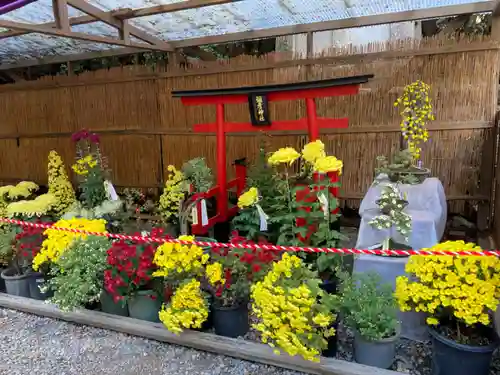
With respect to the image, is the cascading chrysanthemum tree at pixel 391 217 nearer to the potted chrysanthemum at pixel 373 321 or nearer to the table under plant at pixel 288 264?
the table under plant at pixel 288 264

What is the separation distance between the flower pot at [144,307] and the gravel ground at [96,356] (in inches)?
6.3

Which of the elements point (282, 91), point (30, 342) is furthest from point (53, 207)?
point (282, 91)

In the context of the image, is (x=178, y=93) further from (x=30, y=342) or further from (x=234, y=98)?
(x=30, y=342)

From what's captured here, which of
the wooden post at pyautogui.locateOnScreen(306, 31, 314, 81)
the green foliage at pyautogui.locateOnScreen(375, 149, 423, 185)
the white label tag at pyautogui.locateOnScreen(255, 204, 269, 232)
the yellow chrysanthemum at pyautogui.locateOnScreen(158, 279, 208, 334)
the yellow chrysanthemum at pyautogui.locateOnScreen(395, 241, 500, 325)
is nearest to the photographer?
the yellow chrysanthemum at pyautogui.locateOnScreen(395, 241, 500, 325)

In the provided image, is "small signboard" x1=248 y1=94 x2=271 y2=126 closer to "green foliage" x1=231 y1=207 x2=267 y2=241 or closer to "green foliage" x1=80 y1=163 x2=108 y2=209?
"green foliage" x1=231 y1=207 x2=267 y2=241

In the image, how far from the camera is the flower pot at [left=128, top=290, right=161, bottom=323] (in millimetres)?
2736

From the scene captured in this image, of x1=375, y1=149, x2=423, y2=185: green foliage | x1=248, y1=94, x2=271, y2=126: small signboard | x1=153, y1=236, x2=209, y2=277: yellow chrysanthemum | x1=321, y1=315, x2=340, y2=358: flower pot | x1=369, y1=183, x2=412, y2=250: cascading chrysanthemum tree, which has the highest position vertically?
x1=248, y1=94, x2=271, y2=126: small signboard

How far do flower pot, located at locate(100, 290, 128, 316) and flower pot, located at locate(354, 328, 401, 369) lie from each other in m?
1.71

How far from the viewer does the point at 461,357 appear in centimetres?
196

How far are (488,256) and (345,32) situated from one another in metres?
4.38

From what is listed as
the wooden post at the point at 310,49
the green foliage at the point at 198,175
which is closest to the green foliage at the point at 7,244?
the green foliage at the point at 198,175

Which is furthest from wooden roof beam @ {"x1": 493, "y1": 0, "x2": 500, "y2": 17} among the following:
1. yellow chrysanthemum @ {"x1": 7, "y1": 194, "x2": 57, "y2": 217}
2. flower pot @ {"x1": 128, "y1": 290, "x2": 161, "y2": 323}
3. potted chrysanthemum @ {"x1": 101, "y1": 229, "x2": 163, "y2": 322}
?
yellow chrysanthemum @ {"x1": 7, "y1": 194, "x2": 57, "y2": 217}

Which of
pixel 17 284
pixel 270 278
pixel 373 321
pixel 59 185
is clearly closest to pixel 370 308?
pixel 373 321

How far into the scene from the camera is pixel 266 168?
3.60 meters
